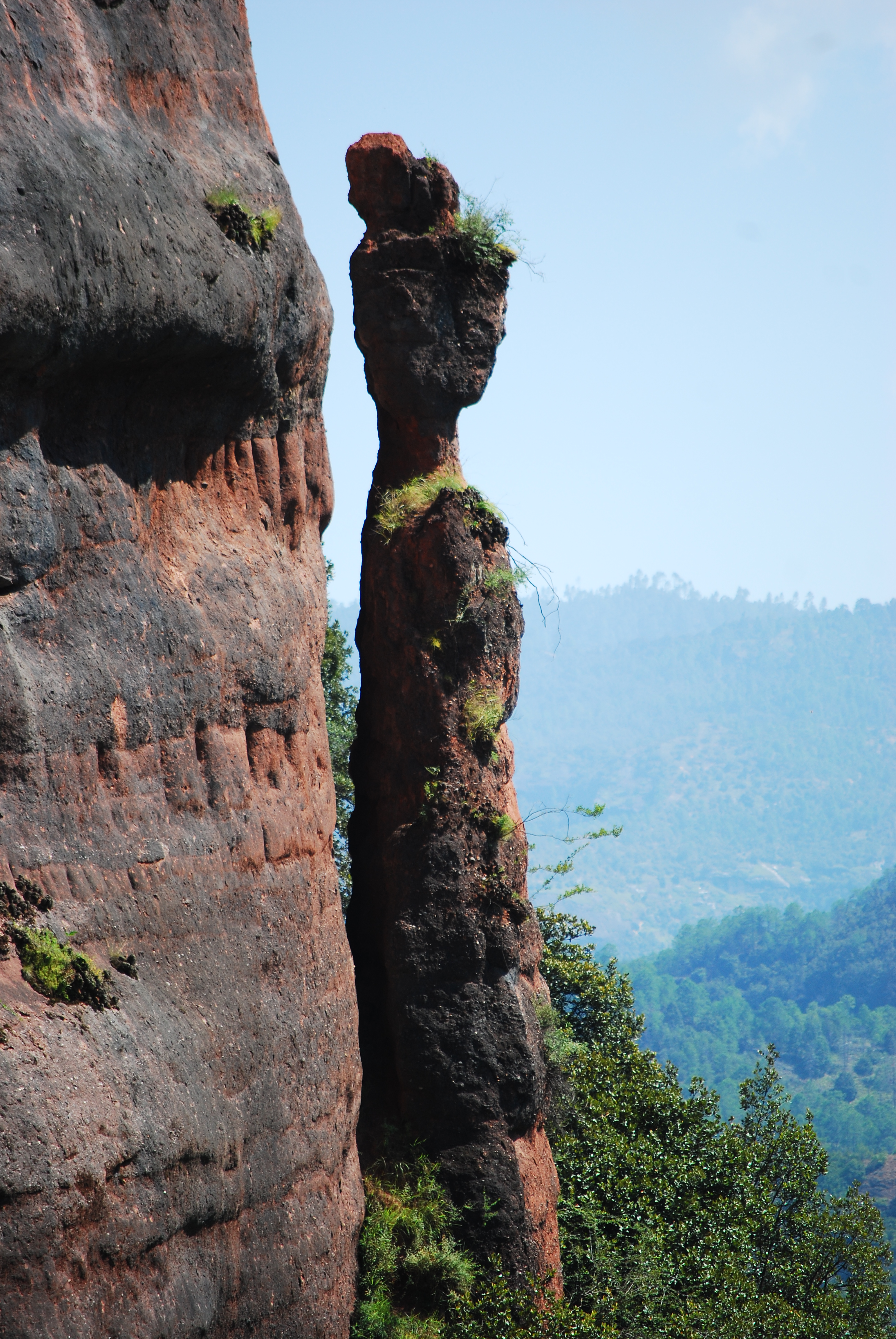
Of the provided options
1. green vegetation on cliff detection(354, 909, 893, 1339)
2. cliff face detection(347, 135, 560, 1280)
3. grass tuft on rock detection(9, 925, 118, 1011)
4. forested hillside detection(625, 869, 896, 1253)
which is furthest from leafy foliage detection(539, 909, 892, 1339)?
forested hillside detection(625, 869, 896, 1253)

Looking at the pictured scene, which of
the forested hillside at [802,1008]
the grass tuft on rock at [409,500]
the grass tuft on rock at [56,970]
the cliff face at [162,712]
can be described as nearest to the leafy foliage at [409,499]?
the grass tuft on rock at [409,500]

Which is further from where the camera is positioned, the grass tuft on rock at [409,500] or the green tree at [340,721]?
the green tree at [340,721]

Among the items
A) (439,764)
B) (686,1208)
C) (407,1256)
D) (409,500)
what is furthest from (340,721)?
(407,1256)

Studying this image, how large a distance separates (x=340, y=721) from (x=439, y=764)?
13.0 meters

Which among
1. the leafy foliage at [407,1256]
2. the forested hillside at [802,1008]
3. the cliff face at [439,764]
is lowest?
the leafy foliage at [407,1256]

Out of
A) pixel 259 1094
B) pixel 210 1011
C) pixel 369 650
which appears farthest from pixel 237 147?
pixel 259 1094

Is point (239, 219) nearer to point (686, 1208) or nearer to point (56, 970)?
point (56, 970)

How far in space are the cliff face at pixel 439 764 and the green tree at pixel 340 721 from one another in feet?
36.1

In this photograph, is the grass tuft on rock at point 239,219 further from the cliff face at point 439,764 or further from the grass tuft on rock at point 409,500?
the grass tuft on rock at point 409,500

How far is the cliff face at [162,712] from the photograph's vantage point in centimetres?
783

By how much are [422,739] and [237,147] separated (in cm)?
711

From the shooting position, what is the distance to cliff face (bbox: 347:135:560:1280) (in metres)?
13.4

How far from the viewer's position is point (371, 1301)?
11.5 metres

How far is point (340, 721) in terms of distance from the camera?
87.7ft
